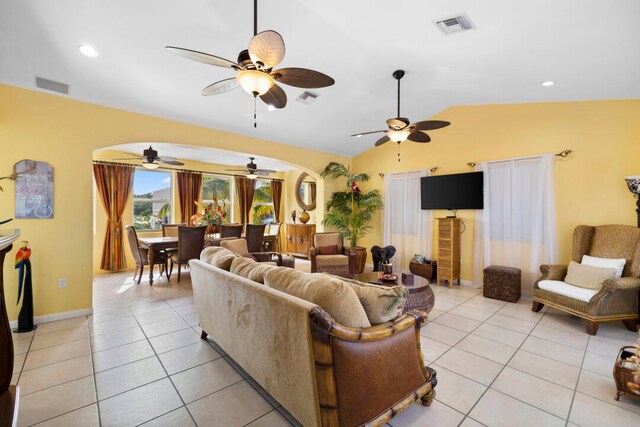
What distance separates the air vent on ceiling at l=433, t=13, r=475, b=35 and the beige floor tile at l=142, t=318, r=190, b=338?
4.05m

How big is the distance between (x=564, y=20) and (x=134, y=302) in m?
5.73

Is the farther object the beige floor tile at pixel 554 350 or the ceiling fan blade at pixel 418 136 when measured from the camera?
the ceiling fan blade at pixel 418 136

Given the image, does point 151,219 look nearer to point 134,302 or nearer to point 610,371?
point 134,302

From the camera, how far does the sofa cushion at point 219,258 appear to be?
96.3 inches

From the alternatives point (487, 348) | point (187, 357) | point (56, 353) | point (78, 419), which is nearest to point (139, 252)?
point (56, 353)

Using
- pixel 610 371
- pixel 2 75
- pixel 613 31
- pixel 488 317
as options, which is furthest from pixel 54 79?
pixel 610 371

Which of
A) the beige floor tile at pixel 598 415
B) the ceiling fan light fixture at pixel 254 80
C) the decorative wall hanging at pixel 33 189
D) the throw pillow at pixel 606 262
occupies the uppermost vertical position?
the ceiling fan light fixture at pixel 254 80

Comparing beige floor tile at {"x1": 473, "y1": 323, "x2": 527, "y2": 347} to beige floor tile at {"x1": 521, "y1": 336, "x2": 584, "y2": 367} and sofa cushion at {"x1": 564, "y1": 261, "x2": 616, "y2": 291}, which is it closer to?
beige floor tile at {"x1": 521, "y1": 336, "x2": 584, "y2": 367}

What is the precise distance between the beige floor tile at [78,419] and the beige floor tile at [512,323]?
3.78m

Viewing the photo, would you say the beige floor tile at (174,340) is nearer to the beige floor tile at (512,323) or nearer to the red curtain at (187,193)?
the beige floor tile at (512,323)

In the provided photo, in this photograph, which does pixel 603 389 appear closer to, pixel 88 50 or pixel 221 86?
pixel 221 86

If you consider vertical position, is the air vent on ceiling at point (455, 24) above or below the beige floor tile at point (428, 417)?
above

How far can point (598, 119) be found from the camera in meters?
3.69

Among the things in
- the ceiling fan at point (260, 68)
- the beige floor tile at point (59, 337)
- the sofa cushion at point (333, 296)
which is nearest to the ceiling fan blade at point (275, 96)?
the ceiling fan at point (260, 68)
